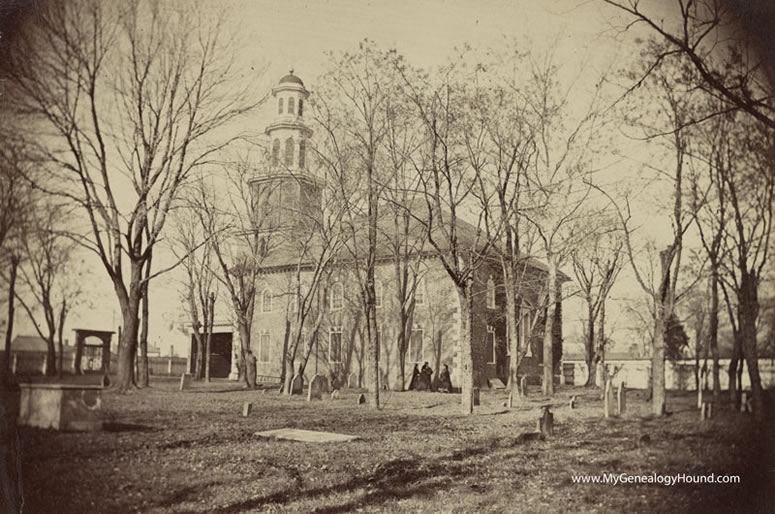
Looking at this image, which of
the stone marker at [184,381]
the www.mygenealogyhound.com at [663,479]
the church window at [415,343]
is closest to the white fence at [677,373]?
the www.mygenealogyhound.com at [663,479]

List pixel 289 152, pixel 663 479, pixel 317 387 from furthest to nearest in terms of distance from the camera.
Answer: pixel 317 387 < pixel 289 152 < pixel 663 479

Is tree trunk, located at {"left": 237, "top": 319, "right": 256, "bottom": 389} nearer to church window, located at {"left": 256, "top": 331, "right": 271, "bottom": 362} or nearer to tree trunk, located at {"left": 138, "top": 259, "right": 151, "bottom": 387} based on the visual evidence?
church window, located at {"left": 256, "top": 331, "right": 271, "bottom": 362}

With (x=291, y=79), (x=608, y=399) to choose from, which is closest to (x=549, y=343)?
(x=608, y=399)

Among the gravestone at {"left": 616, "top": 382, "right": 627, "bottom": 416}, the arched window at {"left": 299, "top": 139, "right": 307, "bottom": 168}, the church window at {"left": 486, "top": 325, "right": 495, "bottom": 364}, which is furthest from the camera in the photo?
the church window at {"left": 486, "top": 325, "right": 495, "bottom": 364}

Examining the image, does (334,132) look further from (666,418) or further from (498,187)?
(666,418)

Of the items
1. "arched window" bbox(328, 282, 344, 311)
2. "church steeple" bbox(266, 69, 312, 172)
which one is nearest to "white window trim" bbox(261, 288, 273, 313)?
"arched window" bbox(328, 282, 344, 311)

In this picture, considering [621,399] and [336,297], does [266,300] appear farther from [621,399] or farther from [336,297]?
[621,399]

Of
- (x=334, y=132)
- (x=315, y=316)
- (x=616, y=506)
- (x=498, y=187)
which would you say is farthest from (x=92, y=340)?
(x=498, y=187)
